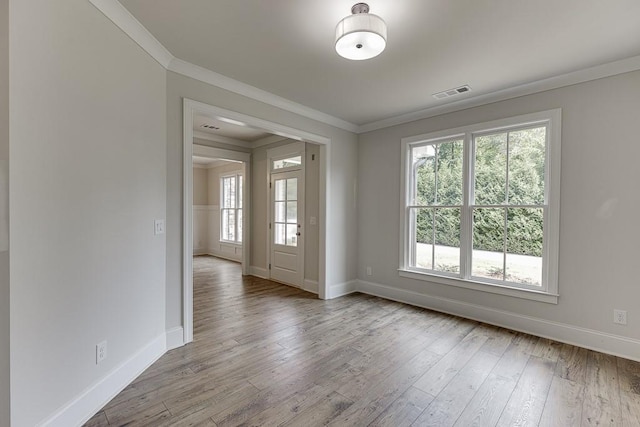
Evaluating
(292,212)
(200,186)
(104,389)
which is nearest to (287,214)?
(292,212)

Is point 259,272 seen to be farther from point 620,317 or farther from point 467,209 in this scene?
point 620,317

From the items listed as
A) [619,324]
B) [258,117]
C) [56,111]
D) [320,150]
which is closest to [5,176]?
[56,111]

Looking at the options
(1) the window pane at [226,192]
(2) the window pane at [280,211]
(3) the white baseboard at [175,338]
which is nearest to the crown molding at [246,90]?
(2) the window pane at [280,211]

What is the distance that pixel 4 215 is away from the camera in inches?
53.1

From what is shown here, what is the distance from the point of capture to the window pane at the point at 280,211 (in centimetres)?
531

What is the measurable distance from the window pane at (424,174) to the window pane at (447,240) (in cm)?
25

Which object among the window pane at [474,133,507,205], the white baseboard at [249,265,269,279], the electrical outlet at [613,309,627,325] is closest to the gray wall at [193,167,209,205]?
the white baseboard at [249,265,269,279]

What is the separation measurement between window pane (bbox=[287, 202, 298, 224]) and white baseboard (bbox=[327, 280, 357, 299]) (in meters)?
1.32

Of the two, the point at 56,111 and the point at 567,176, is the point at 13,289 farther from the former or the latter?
the point at 567,176

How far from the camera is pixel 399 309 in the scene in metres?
3.91

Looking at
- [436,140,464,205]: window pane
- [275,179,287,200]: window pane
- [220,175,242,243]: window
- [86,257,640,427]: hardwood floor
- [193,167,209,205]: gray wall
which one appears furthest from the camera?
[193,167,209,205]: gray wall

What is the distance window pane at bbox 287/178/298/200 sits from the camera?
5062 mm

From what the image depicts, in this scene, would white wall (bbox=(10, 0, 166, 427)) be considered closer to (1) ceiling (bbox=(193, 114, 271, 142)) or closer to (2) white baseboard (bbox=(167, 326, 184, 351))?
(2) white baseboard (bbox=(167, 326, 184, 351))

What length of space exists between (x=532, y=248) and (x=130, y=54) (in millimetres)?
4194
